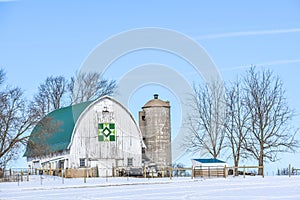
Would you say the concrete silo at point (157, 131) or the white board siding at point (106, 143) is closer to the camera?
the white board siding at point (106, 143)

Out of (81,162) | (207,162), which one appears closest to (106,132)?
(81,162)

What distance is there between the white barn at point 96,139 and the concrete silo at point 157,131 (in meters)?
6.53

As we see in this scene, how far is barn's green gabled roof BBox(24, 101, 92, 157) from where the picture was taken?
49.3 meters

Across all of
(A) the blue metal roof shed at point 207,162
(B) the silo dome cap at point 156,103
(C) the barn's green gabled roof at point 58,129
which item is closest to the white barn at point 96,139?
(C) the barn's green gabled roof at point 58,129

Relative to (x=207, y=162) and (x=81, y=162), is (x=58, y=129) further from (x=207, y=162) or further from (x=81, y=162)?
(x=207, y=162)

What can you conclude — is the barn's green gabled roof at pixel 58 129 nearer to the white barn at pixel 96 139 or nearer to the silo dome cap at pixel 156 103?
the white barn at pixel 96 139

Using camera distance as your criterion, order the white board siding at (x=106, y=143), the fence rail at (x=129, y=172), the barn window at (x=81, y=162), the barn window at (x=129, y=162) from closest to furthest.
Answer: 1. the fence rail at (x=129, y=172)
2. the barn window at (x=81, y=162)
3. the white board siding at (x=106, y=143)
4. the barn window at (x=129, y=162)

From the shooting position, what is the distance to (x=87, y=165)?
51906mm

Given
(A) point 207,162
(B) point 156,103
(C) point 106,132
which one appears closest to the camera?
(A) point 207,162

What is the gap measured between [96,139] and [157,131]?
33.1 ft

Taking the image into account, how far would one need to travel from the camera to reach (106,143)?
53.0 m

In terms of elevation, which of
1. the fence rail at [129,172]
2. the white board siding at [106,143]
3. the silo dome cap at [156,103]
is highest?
the silo dome cap at [156,103]

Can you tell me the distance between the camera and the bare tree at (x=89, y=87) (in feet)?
218

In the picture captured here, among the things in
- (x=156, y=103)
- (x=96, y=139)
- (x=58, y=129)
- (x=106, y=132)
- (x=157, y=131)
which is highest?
(x=156, y=103)
